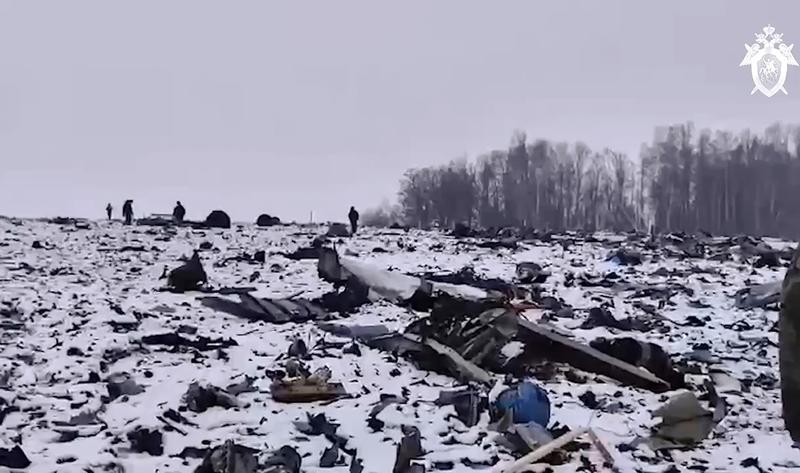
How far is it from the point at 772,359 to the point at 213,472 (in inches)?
220

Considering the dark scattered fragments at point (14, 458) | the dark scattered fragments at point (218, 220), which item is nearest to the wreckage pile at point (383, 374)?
the dark scattered fragments at point (14, 458)

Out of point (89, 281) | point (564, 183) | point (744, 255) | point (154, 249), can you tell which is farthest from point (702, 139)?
Result: point (89, 281)

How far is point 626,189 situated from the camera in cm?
6800

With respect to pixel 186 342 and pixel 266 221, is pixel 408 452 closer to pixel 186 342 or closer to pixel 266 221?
pixel 186 342

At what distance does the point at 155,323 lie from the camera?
9375 millimetres

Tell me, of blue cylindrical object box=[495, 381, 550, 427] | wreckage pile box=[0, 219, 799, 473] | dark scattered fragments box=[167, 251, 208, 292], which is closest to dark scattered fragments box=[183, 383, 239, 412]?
wreckage pile box=[0, 219, 799, 473]

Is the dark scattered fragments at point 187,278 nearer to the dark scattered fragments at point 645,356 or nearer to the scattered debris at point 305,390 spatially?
the scattered debris at point 305,390

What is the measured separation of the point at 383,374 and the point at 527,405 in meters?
1.79

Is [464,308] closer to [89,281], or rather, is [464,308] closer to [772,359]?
[772,359]

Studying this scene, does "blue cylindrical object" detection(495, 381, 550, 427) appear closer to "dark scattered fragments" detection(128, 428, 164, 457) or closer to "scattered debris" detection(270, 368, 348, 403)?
"scattered debris" detection(270, 368, 348, 403)

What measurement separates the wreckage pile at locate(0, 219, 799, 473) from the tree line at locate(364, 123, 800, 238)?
42.8m

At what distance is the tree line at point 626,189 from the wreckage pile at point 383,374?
42793 millimetres

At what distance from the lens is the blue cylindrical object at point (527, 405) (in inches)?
234

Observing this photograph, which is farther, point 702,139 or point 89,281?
point 702,139
